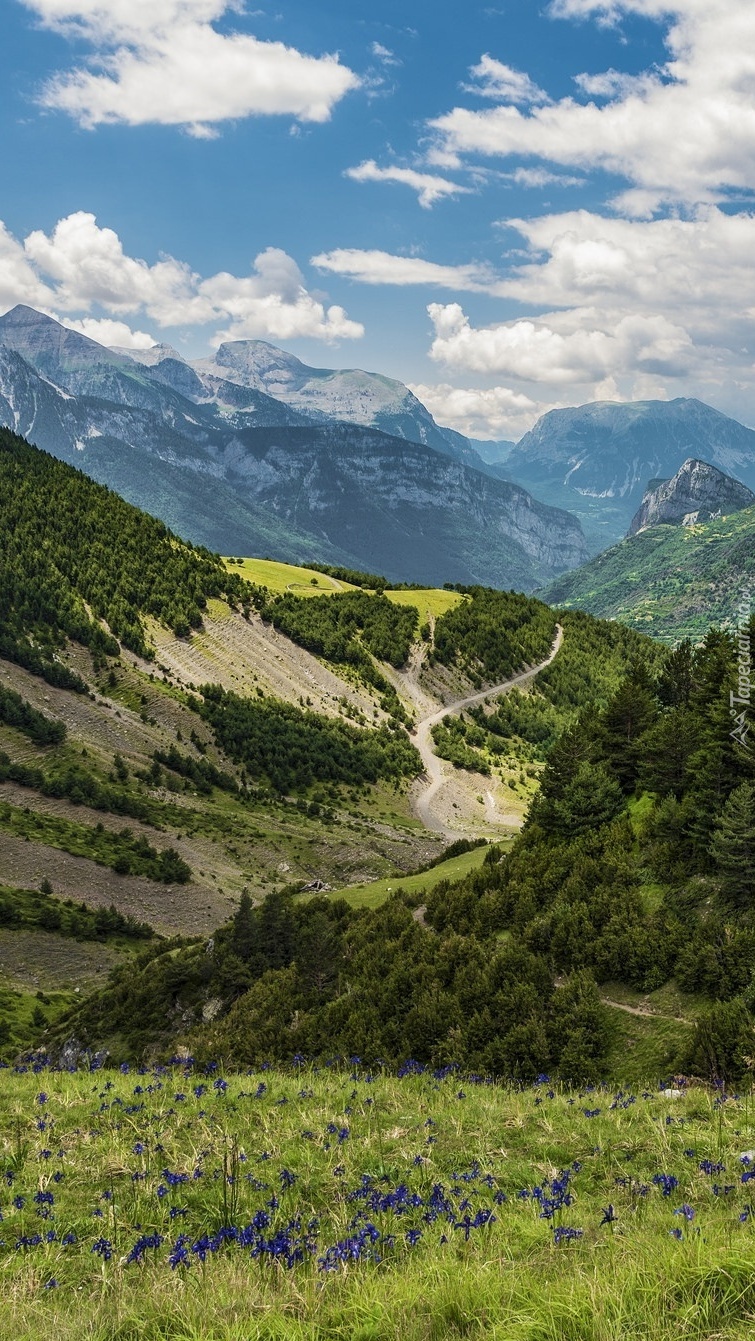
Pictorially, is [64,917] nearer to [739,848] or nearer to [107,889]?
Answer: [107,889]

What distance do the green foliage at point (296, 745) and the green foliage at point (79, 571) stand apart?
20480mm

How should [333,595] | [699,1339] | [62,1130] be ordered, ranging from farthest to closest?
[333,595] → [62,1130] → [699,1339]

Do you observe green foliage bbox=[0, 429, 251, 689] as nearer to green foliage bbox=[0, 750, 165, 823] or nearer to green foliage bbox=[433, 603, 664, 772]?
green foliage bbox=[0, 750, 165, 823]

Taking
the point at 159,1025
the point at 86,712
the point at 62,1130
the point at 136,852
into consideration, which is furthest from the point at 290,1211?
the point at 86,712

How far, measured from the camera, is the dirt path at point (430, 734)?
11150cm

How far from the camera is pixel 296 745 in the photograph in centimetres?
11544

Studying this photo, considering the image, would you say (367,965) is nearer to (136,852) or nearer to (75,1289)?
(75,1289)

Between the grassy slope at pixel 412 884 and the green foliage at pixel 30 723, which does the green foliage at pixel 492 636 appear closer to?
the green foliage at pixel 30 723

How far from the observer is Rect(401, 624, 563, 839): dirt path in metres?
112

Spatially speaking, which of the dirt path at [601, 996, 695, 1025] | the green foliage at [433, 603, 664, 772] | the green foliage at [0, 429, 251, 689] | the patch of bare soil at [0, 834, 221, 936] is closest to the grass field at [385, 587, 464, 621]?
the green foliage at [433, 603, 664, 772]

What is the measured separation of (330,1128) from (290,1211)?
A: 2618 millimetres

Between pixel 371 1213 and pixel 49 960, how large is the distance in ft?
189

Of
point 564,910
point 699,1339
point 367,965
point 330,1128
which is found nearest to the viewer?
point 699,1339

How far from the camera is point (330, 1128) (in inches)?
425
